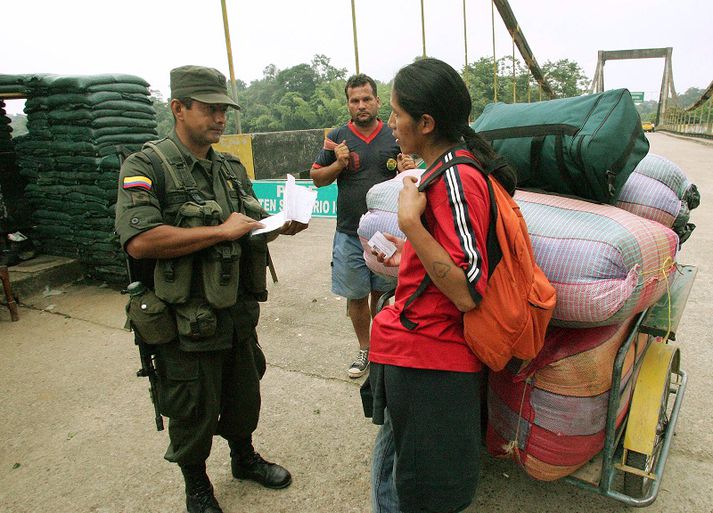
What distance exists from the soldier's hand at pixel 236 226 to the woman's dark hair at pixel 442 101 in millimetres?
757

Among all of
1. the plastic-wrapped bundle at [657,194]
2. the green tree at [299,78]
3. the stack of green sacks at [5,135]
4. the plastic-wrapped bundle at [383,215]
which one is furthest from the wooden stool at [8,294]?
the green tree at [299,78]

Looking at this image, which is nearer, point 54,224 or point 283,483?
point 283,483

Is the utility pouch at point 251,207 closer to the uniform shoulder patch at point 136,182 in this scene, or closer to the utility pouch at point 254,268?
the utility pouch at point 254,268

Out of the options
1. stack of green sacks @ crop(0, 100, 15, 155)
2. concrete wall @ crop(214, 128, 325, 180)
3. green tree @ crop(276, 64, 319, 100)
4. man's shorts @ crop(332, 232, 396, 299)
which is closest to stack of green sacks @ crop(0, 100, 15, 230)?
stack of green sacks @ crop(0, 100, 15, 155)

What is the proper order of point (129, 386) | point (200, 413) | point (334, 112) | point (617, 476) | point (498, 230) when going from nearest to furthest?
point (498, 230) → point (200, 413) → point (617, 476) → point (129, 386) → point (334, 112)

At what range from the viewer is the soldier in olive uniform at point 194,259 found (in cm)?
170

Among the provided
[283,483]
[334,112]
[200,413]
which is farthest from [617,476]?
[334,112]

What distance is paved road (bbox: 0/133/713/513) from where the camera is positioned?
2109 mm

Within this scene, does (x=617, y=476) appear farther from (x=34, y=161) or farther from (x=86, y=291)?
(x=34, y=161)

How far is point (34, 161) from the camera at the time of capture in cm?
505

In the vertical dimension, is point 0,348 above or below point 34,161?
below

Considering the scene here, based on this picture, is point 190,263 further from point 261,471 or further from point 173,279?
point 261,471

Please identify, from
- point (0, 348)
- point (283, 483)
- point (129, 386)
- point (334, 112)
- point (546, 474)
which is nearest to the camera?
point (546, 474)

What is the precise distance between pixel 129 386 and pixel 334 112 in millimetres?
20989
